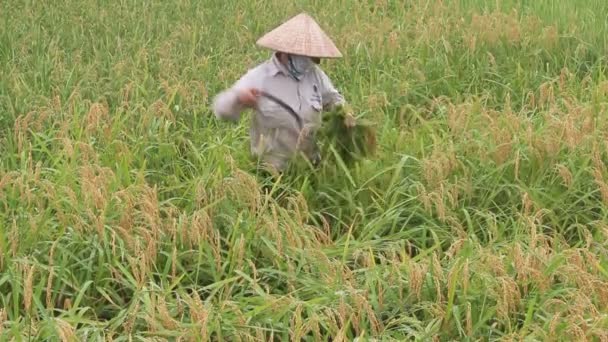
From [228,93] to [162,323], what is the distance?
1.22 meters

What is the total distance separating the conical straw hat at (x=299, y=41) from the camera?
3314 millimetres

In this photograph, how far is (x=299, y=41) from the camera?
3.33 meters

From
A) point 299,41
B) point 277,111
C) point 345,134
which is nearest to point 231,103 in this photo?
point 277,111

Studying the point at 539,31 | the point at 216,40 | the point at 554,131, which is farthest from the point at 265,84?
the point at 539,31

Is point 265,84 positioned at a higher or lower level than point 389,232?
higher

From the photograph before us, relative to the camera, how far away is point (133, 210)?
2.87m

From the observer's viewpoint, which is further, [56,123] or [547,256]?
[56,123]

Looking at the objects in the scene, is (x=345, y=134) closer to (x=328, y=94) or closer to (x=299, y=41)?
(x=328, y=94)

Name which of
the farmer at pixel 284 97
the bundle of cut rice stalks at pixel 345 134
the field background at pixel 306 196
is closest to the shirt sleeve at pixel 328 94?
the farmer at pixel 284 97

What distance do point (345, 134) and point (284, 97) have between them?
0.90 feet

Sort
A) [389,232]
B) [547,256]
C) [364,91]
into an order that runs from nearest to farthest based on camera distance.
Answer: [547,256] → [389,232] → [364,91]

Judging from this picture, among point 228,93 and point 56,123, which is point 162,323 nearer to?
point 228,93

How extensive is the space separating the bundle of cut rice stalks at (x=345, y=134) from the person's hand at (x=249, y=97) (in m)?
0.28

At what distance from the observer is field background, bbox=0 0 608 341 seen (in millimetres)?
2484
